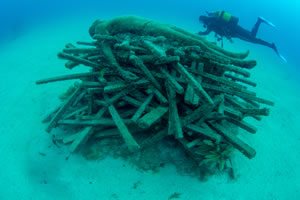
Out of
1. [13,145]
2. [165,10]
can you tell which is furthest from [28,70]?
[165,10]

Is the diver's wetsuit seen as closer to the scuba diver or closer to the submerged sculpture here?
the scuba diver

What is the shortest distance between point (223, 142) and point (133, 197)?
2219mm

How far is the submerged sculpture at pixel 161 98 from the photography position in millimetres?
5789

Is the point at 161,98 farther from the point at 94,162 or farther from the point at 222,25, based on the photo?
the point at 222,25

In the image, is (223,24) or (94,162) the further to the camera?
(223,24)

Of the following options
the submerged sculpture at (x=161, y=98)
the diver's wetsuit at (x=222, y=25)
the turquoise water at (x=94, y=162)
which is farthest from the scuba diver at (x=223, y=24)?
A: the submerged sculpture at (x=161, y=98)

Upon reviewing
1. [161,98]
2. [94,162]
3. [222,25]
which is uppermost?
[222,25]

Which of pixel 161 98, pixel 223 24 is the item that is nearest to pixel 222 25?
pixel 223 24

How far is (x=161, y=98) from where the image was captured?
5.88 m

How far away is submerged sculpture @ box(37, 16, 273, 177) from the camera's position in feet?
19.0

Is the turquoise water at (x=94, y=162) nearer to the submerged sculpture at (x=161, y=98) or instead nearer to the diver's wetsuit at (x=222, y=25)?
the submerged sculpture at (x=161, y=98)

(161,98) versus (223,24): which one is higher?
(223,24)

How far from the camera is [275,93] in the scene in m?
12.0

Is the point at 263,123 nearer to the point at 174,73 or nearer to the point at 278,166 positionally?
the point at 278,166
